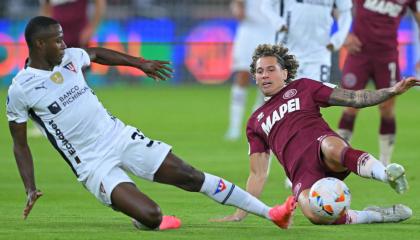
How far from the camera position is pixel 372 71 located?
13180mm

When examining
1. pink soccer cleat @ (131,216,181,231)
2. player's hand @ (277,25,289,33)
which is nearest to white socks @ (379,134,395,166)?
player's hand @ (277,25,289,33)

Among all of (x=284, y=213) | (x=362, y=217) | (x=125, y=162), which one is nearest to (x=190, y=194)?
(x=125, y=162)

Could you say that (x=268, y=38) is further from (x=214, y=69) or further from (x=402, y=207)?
(x=214, y=69)

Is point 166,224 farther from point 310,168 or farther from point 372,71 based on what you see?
point 372,71

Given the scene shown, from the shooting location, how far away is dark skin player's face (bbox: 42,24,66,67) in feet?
27.7

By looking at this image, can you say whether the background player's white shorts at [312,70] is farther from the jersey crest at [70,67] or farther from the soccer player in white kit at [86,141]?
the jersey crest at [70,67]

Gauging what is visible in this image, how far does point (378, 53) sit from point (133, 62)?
16.6ft

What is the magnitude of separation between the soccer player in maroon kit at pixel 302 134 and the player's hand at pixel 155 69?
820 mm

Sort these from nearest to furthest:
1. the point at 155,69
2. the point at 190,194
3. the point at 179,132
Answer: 1. the point at 155,69
2. the point at 190,194
3. the point at 179,132

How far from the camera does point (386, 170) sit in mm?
7805

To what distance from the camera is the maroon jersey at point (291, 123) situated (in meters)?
8.73

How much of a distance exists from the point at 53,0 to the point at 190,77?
36.4 feet

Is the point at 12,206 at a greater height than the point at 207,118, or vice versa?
the point at 12,206

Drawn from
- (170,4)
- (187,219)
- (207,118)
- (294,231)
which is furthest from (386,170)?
(170,4)
